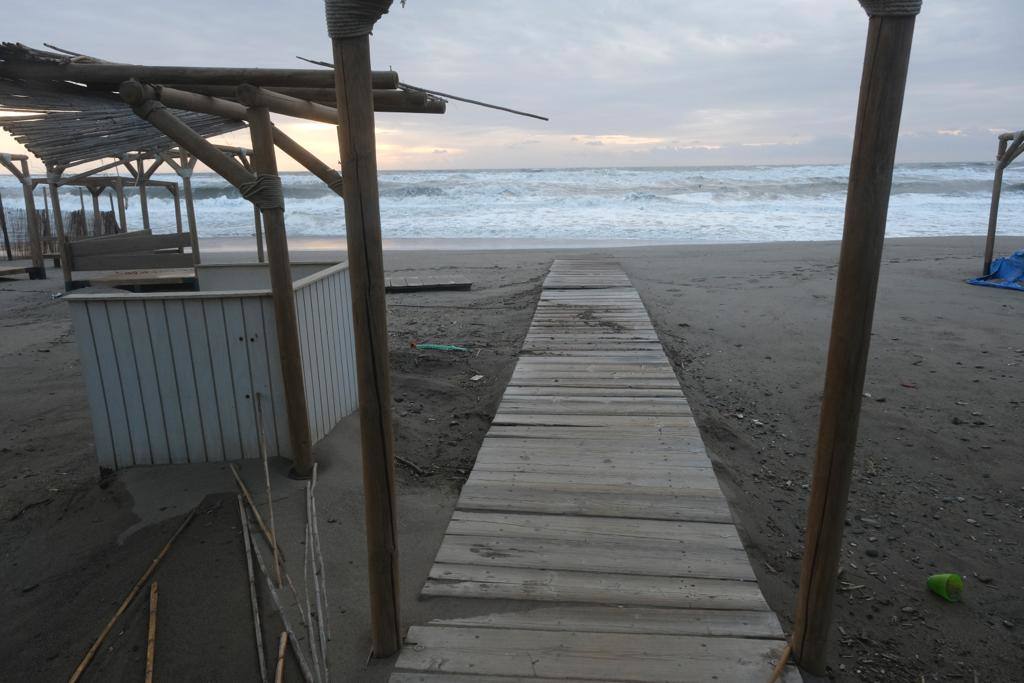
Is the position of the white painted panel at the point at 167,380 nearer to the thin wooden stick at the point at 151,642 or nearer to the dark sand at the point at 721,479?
the dark sand at the point at 721,479

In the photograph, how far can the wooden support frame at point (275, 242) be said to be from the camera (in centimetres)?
322

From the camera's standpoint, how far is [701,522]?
295 centimetres

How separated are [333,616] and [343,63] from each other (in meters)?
2.00

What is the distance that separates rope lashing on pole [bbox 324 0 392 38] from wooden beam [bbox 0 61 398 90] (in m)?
1.55

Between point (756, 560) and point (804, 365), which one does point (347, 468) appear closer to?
point (756, 560)

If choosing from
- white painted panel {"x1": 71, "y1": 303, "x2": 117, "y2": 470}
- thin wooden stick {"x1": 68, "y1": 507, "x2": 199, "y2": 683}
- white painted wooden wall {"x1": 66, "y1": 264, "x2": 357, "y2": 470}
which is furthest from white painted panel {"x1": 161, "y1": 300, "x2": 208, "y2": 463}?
thin wooden stick {"x1": 68, "y1": 507, "x2": 199, "y2": 683}

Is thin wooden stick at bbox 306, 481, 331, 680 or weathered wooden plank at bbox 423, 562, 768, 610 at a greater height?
weathered wooden plank at bbox 423, 562, 768, 610

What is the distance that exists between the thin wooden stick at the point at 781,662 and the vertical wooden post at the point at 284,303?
8.61 feet

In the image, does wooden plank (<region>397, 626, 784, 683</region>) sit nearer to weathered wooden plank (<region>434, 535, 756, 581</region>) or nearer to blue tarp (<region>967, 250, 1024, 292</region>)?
weathered wooden plank (<region>434, 535, 756, 581</region>)

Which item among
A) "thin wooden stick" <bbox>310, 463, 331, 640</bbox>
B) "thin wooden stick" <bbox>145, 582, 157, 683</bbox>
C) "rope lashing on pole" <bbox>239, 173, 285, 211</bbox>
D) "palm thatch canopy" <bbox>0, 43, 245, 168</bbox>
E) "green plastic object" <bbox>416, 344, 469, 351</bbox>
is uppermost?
"palm thatch canopy" <bbox>0, 43, 245, 168</bbox>

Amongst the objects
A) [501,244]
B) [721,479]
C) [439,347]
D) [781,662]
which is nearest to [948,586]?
[721,479]

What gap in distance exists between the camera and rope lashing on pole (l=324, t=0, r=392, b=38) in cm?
174


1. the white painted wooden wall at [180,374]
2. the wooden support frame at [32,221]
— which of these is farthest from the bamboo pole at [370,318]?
the wooden support frame at [32,221]

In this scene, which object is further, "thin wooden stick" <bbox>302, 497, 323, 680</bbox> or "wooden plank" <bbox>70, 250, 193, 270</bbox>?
"wooden plank" <bbox>70, 250, 193, 270</bbox>
